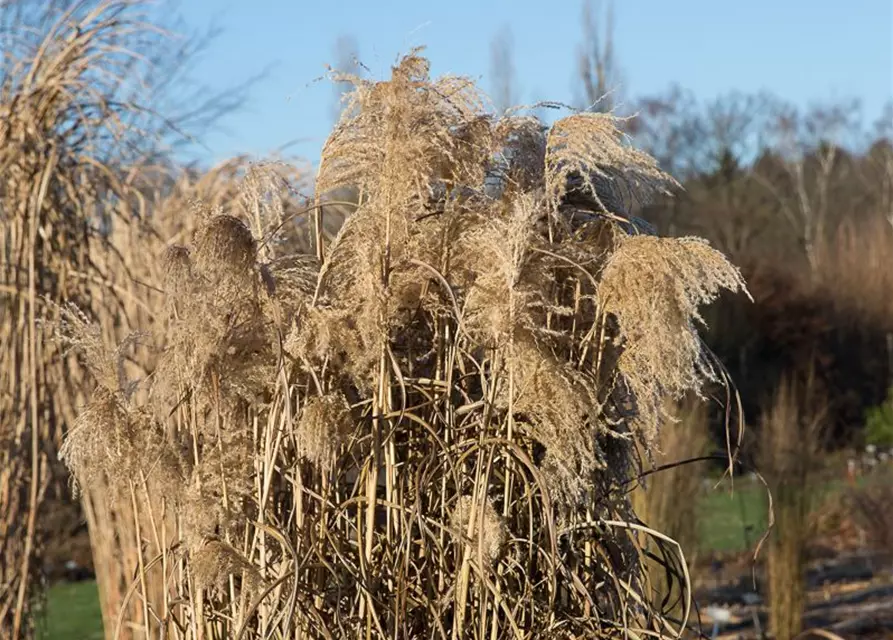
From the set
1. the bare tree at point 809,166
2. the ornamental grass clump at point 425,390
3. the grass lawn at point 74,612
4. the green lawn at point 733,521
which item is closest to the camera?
the ornamental grass clump at point 425,390

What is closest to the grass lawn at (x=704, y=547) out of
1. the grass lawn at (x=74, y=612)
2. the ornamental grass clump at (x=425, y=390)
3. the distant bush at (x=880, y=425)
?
the grass lawn at (x=74, y=612)

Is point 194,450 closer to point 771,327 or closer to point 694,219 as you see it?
point 771,327

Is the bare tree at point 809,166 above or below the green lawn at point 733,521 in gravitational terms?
above

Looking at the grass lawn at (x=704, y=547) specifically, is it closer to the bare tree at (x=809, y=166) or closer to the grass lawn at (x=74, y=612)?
the grass lawn at (x=74, y=612)

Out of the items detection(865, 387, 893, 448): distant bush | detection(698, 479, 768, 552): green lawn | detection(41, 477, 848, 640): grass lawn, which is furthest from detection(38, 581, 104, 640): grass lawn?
detection(865, 387, 893, 448): distant bush

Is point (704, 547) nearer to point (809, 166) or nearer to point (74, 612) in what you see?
point (74, 612)

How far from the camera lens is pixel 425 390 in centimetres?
211

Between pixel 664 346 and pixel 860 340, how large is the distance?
43.5 ft

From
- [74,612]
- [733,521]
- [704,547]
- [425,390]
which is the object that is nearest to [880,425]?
[733,521]

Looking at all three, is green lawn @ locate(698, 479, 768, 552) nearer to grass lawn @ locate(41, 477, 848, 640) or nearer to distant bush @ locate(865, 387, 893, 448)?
grass lawn @ locate(41, 477, 848, 640)

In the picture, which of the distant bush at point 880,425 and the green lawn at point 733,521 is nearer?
the green lawn at point 733,521

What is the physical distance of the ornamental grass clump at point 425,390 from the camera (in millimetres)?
1933

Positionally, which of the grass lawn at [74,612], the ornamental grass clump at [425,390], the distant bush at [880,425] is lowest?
the grass lawn at [74,612]

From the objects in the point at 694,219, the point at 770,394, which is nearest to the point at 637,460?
the point at 770,394
